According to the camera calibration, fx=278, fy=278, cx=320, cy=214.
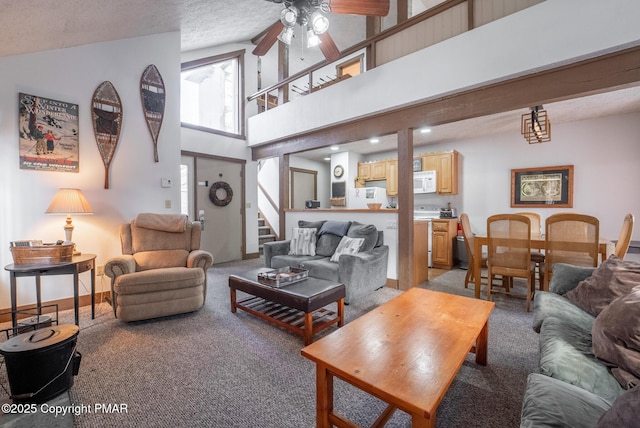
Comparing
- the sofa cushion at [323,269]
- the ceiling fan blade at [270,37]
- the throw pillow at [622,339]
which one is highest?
the ceiling fan blade at [270,37]

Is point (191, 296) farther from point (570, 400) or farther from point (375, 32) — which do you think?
point (375, 32)

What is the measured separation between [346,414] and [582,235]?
9.94 feet

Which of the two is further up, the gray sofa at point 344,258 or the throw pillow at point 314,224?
the throw pillow at point 314,224

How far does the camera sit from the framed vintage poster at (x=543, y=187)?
4789 millimetres

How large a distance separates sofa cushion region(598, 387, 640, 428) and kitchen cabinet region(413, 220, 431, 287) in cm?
309

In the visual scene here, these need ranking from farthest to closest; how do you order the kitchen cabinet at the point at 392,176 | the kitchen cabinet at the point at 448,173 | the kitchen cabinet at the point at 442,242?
the kitchen cabinet at the point at 392,176 < the kitchen cabinet at the point at 448,173 < the kitchen cabinet at the point at 442,242

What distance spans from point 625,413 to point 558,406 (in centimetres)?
30

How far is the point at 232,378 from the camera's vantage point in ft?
6.13

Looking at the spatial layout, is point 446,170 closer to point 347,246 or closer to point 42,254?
point 347,246

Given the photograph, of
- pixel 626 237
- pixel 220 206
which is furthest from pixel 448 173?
pixel 220 206

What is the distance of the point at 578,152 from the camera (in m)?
4.70

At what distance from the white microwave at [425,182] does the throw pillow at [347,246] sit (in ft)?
9.08

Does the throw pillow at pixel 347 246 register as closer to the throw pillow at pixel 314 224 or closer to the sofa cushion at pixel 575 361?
the throw pillow at pixel 314 224

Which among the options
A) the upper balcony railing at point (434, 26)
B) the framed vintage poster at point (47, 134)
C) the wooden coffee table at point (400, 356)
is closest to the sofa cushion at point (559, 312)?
the wooden coffee table at point (400, 356)
